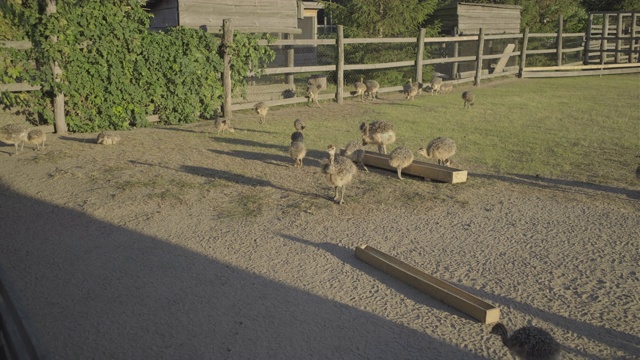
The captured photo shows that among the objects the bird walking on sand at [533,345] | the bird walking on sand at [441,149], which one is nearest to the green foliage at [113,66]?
the bird walking on sand at [441,149]

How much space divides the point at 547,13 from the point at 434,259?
3589 cm

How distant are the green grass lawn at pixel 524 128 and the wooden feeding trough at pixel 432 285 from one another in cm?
495

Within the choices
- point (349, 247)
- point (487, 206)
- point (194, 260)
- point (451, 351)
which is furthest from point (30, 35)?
point (451, 351)

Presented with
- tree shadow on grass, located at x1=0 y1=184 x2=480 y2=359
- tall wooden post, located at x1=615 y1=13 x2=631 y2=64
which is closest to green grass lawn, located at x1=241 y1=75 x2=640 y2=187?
tree shadow on grass, located at x1=0 y1=184 x2=480 y2=359

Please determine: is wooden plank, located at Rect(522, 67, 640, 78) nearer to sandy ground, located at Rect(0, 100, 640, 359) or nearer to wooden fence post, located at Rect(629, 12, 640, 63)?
wooden fence post, located at Rect(629, 12, 640, 63)

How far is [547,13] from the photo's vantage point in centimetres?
3684

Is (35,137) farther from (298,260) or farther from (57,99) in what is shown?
(298,260)

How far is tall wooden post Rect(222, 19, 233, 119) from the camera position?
613 inches

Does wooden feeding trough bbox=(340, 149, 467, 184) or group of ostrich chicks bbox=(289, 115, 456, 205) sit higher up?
group of ostrich chicks bbox=(289, 115, 456, 205)

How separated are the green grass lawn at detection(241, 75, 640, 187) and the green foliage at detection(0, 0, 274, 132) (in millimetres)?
2939

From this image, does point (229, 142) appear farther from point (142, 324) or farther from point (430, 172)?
point (142, 324)

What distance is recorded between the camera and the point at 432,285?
210 inches

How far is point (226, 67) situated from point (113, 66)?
3.51 meters

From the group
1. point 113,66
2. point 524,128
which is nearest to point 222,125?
point 113,66
